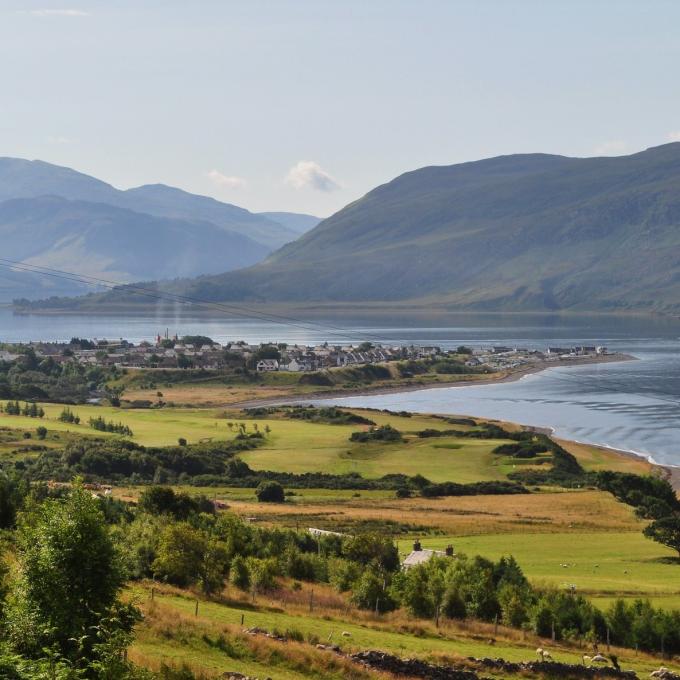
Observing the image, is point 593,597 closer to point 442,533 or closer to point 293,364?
point 442,533

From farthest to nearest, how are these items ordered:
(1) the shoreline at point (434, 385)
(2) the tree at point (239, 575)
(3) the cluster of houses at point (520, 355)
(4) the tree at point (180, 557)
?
1. (3) the cluster of houses at point (520, 355)
2. (1) the shoreline at point (434, 385)
3. (2) the tree at point (239, 575)
4. (4) the tree at point (180, 557)

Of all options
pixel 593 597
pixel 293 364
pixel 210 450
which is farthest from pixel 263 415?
pixel 593 597

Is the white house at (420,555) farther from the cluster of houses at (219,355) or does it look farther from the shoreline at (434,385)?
the cluster of houses at (219,355)

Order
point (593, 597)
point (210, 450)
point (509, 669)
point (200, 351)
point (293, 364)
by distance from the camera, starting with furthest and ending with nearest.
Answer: point (200, 351), point (293, 364), point (210, 450), point (593, 597), point (509, 669)

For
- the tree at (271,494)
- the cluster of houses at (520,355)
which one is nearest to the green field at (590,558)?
the tree at (271,494)

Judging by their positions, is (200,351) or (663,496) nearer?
(663,496)

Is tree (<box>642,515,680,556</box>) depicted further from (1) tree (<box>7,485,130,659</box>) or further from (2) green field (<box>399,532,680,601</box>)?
(1) tree (<box>7,485,130,659</box>)
